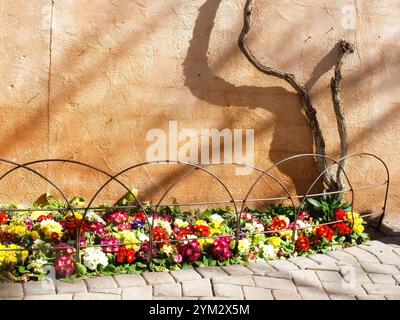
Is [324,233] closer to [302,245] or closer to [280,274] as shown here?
[302,245]

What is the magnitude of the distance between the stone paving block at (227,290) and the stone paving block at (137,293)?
1.49ft

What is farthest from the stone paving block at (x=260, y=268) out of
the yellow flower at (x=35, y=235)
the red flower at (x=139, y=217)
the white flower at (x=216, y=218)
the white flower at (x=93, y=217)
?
the yellow flower at (x=35, y=235)

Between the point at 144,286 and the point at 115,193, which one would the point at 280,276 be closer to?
the point at 144,286

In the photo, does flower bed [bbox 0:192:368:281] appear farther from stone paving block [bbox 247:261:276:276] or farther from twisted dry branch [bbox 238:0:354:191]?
twisted dry branch [bbox 238:0:354:191]

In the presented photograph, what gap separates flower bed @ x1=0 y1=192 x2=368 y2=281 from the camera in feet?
13.1

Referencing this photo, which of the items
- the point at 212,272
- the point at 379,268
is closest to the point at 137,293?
the point at 212,272

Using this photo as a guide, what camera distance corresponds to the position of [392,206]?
5598 mm

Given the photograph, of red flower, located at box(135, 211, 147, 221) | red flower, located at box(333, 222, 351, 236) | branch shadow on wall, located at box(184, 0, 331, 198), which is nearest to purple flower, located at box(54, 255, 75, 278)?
red flower, located at box(135, 211, 147, 221)

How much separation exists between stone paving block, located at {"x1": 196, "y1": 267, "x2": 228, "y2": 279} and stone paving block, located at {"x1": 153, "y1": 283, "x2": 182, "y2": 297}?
27 cm

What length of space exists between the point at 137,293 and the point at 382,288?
177 centimetres

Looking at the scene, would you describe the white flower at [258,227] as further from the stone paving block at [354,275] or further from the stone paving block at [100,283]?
the stone paving block at [100,283]

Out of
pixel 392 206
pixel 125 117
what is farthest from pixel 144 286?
pixel 392 206

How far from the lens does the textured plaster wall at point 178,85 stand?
4.99 metres

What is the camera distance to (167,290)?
12.4 feet
